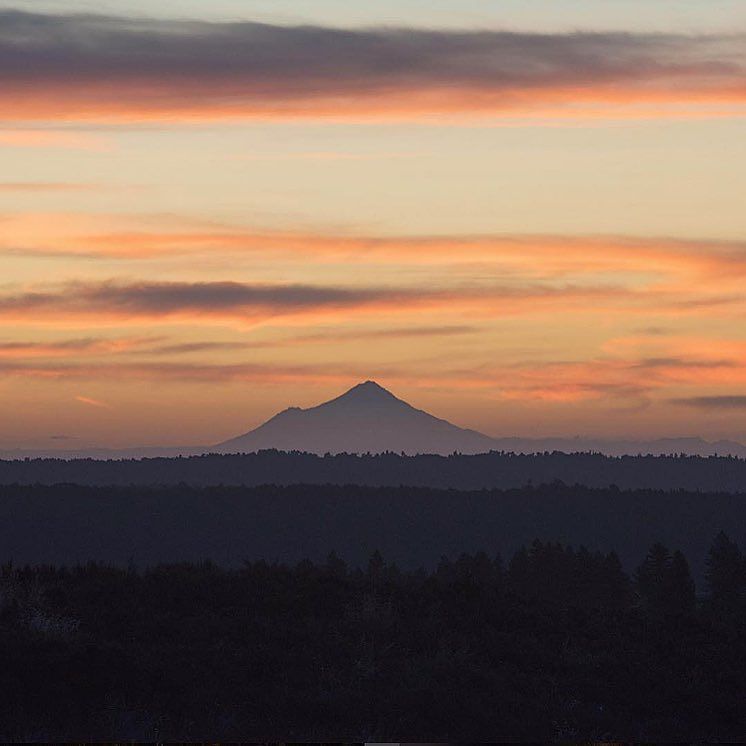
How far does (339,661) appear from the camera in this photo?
22.2m

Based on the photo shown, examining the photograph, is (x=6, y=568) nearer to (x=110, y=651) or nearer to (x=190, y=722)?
(x=110, y=651)

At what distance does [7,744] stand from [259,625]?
247 inches

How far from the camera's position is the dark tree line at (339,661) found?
19.8 m

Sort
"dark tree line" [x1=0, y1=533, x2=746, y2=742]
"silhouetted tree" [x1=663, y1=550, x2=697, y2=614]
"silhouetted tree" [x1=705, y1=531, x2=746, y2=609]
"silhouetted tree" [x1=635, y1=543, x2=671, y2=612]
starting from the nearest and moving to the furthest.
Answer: "dark tree line" [x1=0, y1=533, x2=746, y2=742]
"silhouetted tree" [x1=663, y1=550, x2=697, y2=614]
"silhouetted tree" [x1=705, y1=531, x2=746, y2=609]
"silhouetted tree" [x1=635, y1=543, x2=671, y2=612]

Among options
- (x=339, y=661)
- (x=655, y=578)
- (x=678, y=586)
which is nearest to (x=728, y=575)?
(x=678, y=586)

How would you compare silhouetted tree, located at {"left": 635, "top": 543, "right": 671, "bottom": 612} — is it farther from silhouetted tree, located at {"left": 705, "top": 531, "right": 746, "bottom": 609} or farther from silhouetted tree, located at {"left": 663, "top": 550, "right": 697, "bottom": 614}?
silhouetted tree, located at {"left": 705, "top": 531, "right": 746, "bottom": 609}

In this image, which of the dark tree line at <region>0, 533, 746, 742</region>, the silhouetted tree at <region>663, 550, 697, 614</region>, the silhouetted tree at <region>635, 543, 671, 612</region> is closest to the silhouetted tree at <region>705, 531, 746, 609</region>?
the silhouetted tree at <region>663, 550, 697, 614</region>

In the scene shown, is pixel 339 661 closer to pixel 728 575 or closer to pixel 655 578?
pixel 728 575

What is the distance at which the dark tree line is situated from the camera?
19.8 meters

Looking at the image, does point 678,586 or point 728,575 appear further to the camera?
point 728,575

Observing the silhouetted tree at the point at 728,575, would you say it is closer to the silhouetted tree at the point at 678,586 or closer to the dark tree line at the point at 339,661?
the silhouetted tree at the point at 678,586

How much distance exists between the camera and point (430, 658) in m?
22.5

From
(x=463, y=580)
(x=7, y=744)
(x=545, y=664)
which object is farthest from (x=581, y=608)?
(x=7, y=744)

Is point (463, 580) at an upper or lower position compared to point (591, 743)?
upper
